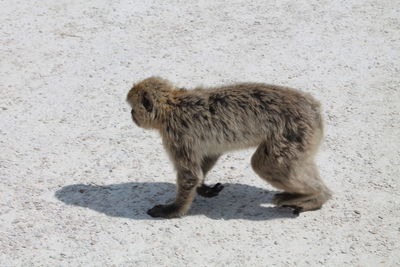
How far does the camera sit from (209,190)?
23.6 ft

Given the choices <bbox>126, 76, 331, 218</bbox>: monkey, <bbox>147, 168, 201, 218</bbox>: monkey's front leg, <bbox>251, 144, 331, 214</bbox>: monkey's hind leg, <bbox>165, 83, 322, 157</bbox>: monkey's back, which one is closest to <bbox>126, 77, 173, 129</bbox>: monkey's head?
<bbox>126, 76, 331, 218</bbox>: monkey

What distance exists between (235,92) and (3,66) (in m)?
3.98

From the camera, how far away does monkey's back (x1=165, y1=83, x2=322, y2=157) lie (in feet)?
21.5

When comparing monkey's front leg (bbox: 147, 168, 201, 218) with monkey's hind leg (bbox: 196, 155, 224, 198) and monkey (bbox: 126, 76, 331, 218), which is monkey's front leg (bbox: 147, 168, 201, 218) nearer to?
monkey (bbox: 126, 76, 331, 218)

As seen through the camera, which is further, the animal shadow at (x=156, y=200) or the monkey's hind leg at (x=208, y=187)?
the monkey's hind leg at (x=208, y=187)

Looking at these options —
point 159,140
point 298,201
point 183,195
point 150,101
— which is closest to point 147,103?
point 150,101

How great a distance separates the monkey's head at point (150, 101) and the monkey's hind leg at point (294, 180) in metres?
1.06

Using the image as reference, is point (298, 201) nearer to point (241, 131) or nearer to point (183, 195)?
point (241, 131)

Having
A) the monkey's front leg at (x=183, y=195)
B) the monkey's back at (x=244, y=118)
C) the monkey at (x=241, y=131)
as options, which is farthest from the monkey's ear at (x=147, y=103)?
the monkey's front leg at (x=183, y=195)

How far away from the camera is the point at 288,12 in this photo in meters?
10.8

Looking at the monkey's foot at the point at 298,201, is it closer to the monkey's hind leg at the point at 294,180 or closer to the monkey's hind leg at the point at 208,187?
the monkey's hind leg at the point at 294,180

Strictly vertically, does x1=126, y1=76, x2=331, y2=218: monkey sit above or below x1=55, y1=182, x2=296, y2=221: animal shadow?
above

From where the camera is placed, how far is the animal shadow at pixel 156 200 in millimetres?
6887

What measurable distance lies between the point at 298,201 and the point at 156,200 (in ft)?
4.87
